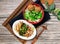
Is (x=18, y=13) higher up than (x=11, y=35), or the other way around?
(x=18, y=13)

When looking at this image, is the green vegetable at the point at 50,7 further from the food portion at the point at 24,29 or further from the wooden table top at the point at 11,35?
the food portion at the point at 24,29

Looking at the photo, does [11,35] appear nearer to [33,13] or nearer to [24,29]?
[24,29]

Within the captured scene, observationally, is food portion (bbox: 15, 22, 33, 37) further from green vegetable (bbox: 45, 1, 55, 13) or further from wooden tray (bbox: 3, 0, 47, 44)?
green vegetable (bbox: 45, 1, 55, 13)

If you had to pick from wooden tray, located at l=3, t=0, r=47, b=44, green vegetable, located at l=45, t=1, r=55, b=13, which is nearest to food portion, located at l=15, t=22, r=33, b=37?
wooden tray, located at l=3, t=0, r=47, b=44

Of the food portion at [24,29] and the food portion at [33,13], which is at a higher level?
the food portion at [33,13]

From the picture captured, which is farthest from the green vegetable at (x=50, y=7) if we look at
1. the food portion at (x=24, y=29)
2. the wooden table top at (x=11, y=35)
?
the food portion at (x=24, y=29)

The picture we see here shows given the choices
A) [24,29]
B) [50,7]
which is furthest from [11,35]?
[50,7]
